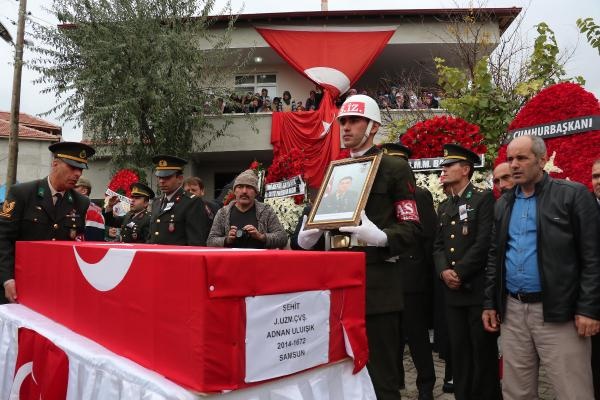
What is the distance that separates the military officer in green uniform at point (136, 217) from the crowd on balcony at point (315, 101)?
9.77m

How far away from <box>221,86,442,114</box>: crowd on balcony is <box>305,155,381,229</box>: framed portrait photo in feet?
44.1

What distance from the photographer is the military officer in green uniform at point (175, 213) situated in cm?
535

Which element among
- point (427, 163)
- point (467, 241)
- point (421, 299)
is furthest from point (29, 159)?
point (467, 241)

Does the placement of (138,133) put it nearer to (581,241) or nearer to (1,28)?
(1,28)

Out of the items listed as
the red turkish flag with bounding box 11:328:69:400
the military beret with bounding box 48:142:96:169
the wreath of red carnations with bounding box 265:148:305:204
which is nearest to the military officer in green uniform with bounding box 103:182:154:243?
the wreath of red carnations with bounding box 265:148:305:204

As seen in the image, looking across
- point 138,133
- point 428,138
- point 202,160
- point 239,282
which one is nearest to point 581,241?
point 239,282

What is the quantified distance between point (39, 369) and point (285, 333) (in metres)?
1.57

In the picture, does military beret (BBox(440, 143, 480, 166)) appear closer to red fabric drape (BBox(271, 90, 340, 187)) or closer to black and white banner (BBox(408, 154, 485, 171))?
black and white banner (BBox(408, 154, 485, 171))

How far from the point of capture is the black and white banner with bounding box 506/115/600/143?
4508 millimetres

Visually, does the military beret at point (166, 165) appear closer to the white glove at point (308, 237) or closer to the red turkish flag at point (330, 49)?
the white glove at point (308, 237)

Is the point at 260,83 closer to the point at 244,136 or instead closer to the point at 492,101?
the point at 244,136

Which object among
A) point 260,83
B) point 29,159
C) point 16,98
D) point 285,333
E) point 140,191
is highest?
point 260,83

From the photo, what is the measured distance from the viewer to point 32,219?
4.09m

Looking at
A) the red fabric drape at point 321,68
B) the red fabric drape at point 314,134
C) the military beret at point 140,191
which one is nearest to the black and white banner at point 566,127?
the military beret at point 140,191
